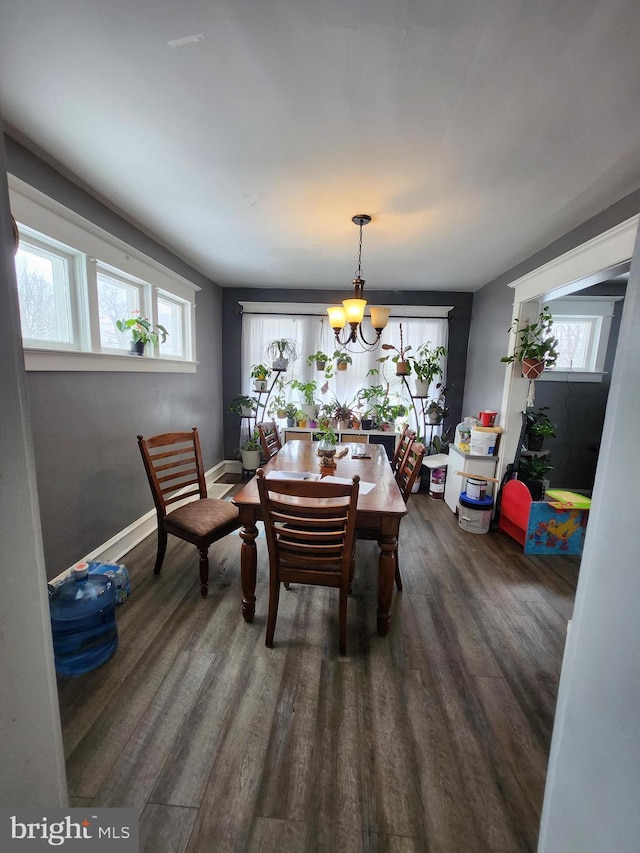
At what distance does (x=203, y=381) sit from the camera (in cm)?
377

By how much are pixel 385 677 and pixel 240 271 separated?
367 cm

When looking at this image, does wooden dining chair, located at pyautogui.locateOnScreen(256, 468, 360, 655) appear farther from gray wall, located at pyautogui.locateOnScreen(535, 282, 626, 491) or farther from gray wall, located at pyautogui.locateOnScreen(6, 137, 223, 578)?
gray wall, located at pyautogui.locateOnScreen(535, 282, 626, 491)

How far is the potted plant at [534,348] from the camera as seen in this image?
2.67 meters

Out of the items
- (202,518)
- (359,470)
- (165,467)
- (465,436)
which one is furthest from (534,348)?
(165,467)

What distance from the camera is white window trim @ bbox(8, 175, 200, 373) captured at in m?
1.62

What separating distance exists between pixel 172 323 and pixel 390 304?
2578mm

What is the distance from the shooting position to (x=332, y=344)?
420cm

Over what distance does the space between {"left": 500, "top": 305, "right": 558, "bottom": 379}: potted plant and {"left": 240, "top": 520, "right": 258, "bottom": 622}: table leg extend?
2508 millimetres

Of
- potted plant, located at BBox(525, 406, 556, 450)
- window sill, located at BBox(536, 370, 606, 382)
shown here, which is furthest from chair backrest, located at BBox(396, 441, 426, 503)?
window sill, located at BBox(536, 370, 606, 382)

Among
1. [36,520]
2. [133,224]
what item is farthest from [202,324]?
[36,520]

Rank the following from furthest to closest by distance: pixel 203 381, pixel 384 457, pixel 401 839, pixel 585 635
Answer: pixel 203 381 → pixel 384 457 → pixel 401 839 → pixel 585 635

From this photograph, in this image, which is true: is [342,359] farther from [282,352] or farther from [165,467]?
[165,467]

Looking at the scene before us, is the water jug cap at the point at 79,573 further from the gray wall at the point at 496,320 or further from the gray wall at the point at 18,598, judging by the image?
the gray wall at the point at 496,320

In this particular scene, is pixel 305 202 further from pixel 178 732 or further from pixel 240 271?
pixel 178 732
